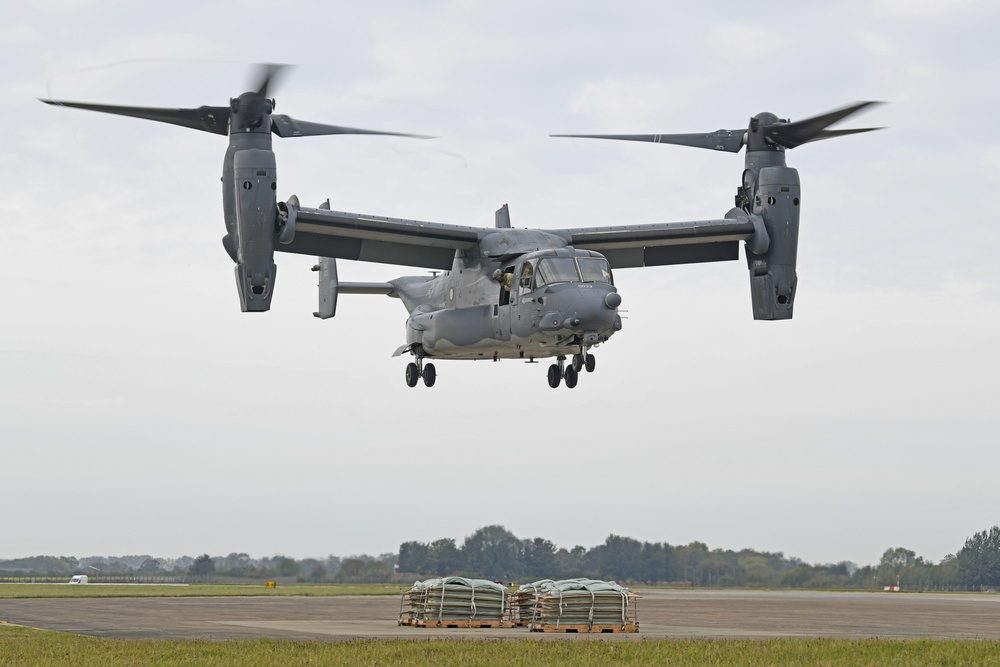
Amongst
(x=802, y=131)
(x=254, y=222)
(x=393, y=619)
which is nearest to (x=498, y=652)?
(x=393, y=619)

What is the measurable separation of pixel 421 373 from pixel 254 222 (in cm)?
941

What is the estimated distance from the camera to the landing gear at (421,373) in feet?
126

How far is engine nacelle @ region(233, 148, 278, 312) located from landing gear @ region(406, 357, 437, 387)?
810 cm

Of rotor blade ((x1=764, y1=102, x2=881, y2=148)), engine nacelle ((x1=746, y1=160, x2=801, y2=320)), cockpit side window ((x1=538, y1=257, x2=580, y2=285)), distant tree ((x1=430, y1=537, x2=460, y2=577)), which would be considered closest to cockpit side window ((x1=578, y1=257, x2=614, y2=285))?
cockpit side window ((x1=538, y1=257, x2=580, y2=285))

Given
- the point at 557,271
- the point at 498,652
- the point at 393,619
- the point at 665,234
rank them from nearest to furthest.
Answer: the point at 498,652 < the point at 557,271 < the point at 393,619 < the point at 665,234

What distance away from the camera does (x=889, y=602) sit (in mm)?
48125

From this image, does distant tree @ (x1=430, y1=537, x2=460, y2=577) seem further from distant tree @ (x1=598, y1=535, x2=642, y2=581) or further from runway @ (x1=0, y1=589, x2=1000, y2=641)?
runway @ (x1=0, y1=589, x2=1000, y2=641)

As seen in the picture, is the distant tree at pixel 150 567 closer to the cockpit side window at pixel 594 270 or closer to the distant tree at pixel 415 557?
the distant tree at pixel 415 557

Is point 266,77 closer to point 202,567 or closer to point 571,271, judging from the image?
point 571,271

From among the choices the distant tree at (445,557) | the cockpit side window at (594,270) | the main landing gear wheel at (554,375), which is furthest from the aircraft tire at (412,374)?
the distant tree at (445,557)

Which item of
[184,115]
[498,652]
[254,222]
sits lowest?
[498,652]

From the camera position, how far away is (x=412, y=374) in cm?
3866

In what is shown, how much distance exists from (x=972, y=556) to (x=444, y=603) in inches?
1938

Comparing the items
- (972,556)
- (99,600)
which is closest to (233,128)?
(99,600)
